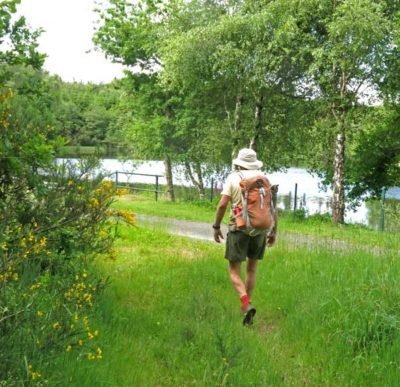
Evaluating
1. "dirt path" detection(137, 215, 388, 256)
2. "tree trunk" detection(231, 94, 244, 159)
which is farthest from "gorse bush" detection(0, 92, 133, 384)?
"tree trunk" detection(231, 94, 244, 159)

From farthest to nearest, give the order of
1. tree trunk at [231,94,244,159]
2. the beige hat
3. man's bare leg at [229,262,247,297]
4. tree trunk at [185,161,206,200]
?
tree trunk at [185,161,206,200], tree trunk at [231,94,244,159], the beige hat, man's bare leg at [229,262,247,297]

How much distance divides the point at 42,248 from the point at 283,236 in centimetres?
672

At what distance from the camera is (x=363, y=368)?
419cm

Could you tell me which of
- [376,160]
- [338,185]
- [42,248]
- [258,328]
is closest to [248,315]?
[258,328]

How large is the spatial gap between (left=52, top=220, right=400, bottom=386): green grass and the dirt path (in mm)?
456

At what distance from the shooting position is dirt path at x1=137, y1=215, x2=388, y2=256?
7.83 metres

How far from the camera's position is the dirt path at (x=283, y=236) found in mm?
7830

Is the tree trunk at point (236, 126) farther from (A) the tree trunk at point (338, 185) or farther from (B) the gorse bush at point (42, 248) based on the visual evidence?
(B) the gorse bush at point (42, 248)

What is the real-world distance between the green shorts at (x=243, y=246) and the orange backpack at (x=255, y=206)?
0.19 meters

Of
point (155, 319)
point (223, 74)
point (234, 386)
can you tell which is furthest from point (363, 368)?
point (223, 74)

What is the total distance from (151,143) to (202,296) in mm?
17667

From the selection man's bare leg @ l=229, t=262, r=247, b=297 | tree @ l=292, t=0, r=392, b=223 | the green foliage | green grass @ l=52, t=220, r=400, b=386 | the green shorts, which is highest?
tree @ l=292, t=0, r=392, b=223

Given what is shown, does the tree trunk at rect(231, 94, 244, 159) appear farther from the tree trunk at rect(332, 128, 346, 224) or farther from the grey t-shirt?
the grey t-shirt

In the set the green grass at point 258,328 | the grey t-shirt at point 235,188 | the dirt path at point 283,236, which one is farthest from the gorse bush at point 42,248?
the dirt path at point 283,236
